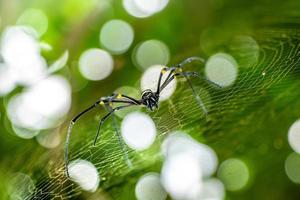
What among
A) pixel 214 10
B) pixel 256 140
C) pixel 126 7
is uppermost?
pixel 126 7

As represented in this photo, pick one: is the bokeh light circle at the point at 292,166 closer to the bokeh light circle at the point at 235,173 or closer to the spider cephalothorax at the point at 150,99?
the bokeh light circle at the point at 235,173

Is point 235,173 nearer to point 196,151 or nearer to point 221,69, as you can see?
point 196,151

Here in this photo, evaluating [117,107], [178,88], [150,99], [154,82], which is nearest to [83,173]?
[117,107]

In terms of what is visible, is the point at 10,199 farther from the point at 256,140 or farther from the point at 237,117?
the point at 256,140

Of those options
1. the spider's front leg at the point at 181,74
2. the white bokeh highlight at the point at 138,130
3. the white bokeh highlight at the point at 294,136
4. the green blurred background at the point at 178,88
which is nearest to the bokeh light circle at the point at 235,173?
the green blurred background at the point at 178,88

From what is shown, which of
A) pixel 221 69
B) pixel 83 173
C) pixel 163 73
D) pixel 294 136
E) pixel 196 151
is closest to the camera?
pixel 83 173

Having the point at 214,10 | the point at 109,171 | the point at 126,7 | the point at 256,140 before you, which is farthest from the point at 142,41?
the point at 109,171
